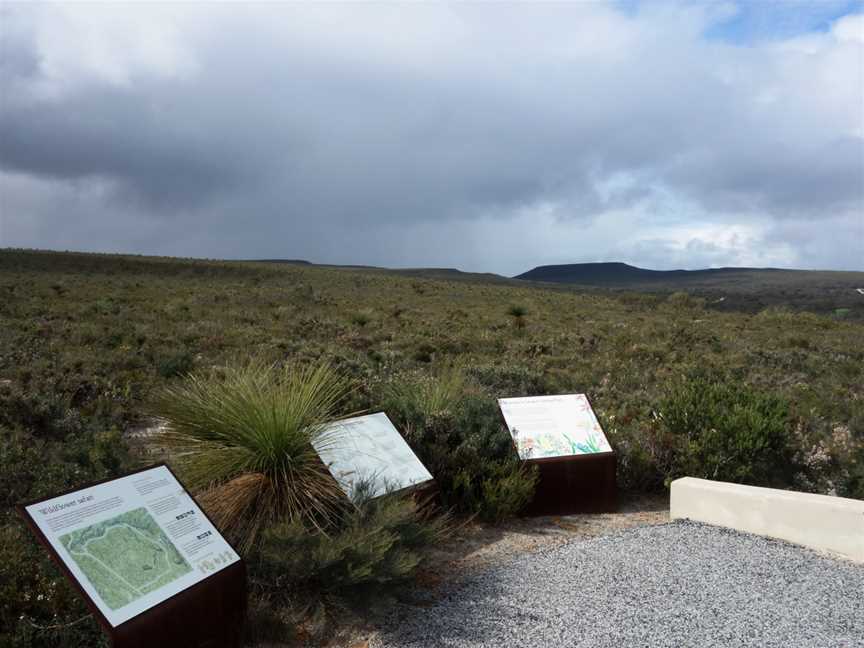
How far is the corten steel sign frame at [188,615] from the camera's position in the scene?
3.09m

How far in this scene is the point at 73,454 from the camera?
6219 millimetres

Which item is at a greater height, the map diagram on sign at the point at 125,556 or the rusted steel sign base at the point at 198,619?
the map diagram on sign at the point at 125,556

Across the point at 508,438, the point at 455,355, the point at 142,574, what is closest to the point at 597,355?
the point at 455,355

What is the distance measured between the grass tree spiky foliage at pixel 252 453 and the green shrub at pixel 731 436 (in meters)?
3.78

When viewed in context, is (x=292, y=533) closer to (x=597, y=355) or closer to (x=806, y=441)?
(x=806, y=441)

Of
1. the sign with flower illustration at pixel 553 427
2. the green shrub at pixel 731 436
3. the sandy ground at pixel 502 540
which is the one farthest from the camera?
the green shrub at pixel 731 436

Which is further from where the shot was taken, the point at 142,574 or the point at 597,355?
the point at 597,355

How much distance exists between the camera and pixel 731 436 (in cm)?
706

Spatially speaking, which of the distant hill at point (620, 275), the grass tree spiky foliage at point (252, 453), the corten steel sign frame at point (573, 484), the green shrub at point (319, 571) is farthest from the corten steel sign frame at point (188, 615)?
the distant hill at point (620, 275)

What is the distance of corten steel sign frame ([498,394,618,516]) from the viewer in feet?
20.5

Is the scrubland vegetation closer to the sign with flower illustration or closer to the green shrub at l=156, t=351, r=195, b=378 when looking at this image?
the green shrub at l=156, t=351, r=195, b=378

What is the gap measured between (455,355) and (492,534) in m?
9.61

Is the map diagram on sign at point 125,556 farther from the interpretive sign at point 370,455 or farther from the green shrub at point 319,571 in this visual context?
the interpretive sign at point 370,455

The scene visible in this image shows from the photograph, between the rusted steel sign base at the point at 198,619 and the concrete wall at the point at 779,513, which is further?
the concrete wall at the point at 779,513
